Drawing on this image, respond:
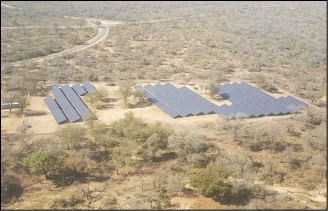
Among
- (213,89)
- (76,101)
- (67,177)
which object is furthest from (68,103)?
(213,89)

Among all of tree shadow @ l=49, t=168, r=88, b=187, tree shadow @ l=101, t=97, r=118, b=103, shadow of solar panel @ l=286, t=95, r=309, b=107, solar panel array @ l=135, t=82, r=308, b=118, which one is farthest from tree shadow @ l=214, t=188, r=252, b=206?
tree shadow @ l=101, t=97, r=118, b=103

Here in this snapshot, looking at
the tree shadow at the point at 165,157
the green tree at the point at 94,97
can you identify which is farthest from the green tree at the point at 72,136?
the green tree at the point at 94,97

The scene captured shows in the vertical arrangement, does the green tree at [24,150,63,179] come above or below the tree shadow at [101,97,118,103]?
above

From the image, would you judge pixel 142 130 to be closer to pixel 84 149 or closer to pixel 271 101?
pixel 84 149

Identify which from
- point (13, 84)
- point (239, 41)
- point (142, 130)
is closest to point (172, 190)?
point (142, 130)

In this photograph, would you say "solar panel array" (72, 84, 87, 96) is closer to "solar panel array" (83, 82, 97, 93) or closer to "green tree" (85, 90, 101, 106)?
"solar panel array" (83, 82, 97, 93)

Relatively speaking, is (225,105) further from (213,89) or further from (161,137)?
(161,137)

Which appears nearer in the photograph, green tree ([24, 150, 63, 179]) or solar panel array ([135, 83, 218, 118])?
green tree ([24, 150, 63, 179])
